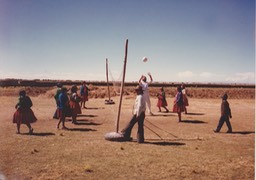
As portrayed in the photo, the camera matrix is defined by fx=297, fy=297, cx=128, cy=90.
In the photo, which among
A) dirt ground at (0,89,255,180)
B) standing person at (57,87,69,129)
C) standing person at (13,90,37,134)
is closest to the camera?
dirt ground at (0,89,255,180)

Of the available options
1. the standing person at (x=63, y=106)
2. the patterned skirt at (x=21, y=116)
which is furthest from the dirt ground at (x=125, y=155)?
the standing person at (x=63, y=106)

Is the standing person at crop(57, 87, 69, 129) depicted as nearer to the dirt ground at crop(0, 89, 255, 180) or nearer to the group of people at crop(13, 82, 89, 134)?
the group of people at crop(13, 82, 89, 134)

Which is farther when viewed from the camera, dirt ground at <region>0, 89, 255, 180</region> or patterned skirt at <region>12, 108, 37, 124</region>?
patterned skirt at <region>12, 108, 37, 124</region>

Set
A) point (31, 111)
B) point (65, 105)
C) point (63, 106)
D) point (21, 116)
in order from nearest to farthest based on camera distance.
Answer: point (21, 116) < point (31, 111) < point (63, 106) < point (65, 105)

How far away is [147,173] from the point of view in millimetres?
7820

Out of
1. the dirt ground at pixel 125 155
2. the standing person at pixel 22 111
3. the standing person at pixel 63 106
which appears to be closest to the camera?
the dirt ground at pixel 125 155

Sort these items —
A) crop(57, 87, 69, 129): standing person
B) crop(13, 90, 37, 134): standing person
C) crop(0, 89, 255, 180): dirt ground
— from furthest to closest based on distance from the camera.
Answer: crop(57, 87, 69, 129): standing person → crop(13, 90, 37, 134): standing person → crop(0, 89, 255, 180): dirt ground

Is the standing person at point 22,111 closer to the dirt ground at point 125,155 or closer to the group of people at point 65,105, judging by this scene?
the dirt ground at point 125,155

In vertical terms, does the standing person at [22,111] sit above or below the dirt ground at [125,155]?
above

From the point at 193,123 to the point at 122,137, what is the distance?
6599 millimetres

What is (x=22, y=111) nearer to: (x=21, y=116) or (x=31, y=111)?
(x=21, y=116)

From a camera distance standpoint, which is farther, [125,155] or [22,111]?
[22,111]

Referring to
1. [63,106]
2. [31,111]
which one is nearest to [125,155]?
[63,106]

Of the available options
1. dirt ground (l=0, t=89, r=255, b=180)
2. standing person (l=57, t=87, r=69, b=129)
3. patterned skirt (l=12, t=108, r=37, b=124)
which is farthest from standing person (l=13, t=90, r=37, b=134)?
standing person (l=57, t=87, r=69, b=129)
